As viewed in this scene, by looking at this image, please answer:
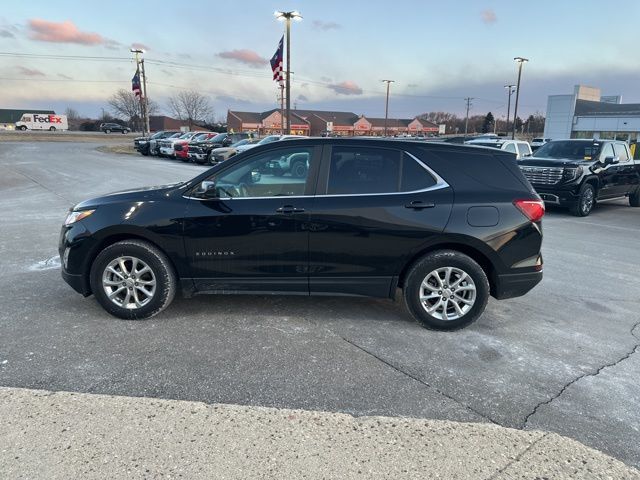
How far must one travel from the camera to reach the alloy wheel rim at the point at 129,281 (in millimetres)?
4484

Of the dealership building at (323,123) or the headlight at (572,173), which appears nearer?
the headlight at (572,173)

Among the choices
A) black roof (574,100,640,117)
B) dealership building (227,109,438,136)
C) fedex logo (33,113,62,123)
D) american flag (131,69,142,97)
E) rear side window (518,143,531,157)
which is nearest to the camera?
rear side window (518,143,531,157)

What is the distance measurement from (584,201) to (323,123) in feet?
324

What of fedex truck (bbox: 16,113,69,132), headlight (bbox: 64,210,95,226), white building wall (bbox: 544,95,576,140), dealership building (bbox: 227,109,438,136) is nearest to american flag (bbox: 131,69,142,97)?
headlight (bbox: 64,210,95,226)

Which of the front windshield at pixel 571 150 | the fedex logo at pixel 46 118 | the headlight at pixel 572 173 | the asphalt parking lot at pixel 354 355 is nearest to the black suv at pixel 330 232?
the asphalt parking lot at pixel 354 355

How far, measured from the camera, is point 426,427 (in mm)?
2959

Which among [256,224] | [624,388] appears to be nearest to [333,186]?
[256,224]

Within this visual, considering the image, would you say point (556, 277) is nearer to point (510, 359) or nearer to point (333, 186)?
point (510, 359)

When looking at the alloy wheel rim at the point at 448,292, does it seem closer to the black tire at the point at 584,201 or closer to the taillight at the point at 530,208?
the taillight at the point at 530,208

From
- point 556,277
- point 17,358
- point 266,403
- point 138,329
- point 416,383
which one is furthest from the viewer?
point 556,277

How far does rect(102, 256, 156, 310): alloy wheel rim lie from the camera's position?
4.48 metres

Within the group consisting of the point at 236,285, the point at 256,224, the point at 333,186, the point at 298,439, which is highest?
the point at 333,186

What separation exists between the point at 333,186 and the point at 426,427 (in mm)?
2286

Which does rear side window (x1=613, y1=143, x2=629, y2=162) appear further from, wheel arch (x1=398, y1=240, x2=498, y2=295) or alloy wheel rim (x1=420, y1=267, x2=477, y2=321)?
alloy wheel rim (x1=420, y1=267, x2=477, y2=321)
